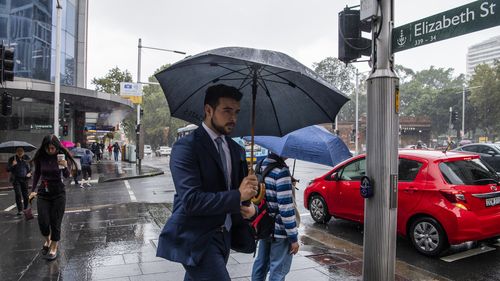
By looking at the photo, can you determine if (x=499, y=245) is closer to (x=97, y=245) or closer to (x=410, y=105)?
(x=97, y=245)

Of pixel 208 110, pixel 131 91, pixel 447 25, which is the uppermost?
pixel 131 91

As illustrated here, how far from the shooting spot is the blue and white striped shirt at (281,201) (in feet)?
11.5

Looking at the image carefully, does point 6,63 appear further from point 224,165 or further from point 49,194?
point 224,165

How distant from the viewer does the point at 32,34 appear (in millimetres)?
24578

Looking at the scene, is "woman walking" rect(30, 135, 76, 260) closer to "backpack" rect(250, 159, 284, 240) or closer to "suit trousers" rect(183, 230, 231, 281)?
"backpack" rect(250, 159, 284, 240)

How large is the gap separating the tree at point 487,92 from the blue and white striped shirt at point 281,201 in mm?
48576

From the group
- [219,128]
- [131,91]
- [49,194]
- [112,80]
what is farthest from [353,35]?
[112,80]

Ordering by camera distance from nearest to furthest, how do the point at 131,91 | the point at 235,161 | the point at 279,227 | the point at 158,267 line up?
the point at 235,161
the point at 279,227
the point at 158,267
the point at 131,91

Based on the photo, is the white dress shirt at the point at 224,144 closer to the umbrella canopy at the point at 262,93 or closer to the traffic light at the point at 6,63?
the umbrella canopy at the point at 262,93

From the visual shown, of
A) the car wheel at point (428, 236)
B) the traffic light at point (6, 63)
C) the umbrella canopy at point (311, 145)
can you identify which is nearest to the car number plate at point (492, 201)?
the car wheel at point (428, 236)

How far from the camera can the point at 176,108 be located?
3.38 m

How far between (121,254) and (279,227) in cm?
341

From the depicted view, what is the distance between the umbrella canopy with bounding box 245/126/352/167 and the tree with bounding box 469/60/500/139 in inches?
1876

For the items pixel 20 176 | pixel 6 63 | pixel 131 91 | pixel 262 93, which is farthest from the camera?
pixel 131 91
